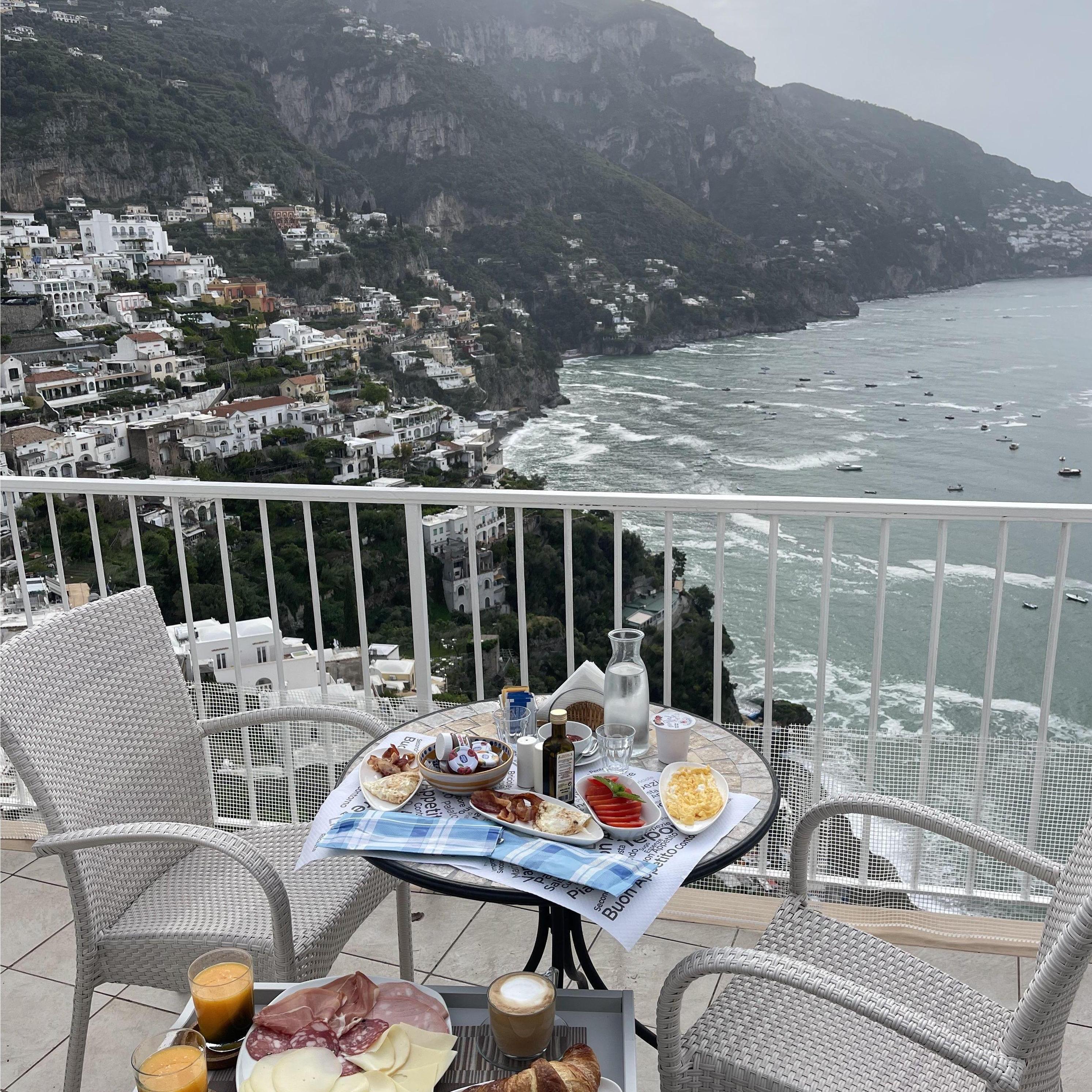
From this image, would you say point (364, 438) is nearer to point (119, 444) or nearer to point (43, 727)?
point (119, 444)

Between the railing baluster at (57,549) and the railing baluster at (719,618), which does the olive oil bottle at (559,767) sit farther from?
the railing baluster at (57,549)

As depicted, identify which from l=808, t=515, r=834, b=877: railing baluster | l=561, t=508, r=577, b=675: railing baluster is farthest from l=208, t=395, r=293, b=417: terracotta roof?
l=808, t=515, r=834, b=877: railing baluster

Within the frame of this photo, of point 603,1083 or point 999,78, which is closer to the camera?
point 603,1083

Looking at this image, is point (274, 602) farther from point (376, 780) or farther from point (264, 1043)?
point (264, 1043)

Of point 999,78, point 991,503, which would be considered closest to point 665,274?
point 999,78

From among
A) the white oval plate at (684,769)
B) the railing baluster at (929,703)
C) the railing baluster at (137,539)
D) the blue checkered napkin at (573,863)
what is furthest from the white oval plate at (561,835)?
the railing baluster at (137,539)

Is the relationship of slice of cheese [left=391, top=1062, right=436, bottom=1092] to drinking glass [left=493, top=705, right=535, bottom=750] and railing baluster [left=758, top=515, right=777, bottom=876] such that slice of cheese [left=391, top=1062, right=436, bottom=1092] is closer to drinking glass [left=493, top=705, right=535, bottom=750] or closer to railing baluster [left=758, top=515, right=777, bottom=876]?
drinking glass [left=493, top=705, right=535, bottom=750]
